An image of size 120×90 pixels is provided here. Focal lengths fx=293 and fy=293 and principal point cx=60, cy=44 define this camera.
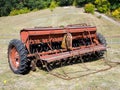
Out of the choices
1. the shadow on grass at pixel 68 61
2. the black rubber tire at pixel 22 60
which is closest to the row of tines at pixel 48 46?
the shadow on grass at pixel 68 61

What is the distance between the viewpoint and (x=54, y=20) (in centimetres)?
3284

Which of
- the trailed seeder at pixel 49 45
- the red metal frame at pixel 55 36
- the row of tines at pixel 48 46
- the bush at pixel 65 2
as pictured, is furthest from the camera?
the bush at pixel 65 2

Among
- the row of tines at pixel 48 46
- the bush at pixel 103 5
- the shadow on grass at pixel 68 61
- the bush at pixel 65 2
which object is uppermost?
the row of tines at pixel 48 46

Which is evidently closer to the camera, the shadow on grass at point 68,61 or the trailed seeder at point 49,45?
the trailed seeder at point 49,45

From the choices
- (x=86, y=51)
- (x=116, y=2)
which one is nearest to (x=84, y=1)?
(x=116, y=2)

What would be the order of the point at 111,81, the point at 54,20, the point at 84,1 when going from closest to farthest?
the point at 111,81
the point at 54,20
the point at 84,1

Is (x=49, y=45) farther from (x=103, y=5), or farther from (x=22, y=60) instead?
(x=103, y=5)

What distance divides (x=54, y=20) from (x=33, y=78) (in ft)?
76.9

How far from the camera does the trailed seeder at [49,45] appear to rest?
9.98 meters

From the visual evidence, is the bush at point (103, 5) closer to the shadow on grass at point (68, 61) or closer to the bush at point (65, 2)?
the bush at point (65, 2)

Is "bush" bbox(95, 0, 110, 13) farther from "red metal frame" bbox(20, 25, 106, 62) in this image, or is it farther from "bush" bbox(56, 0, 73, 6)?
"red metal frame" bbox(20, 25, 106, 62)

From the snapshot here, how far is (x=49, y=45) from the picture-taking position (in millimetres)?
10992

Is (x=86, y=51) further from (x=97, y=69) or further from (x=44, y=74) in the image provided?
(x=44, y=74)

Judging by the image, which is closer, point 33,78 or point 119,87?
point 119,87
